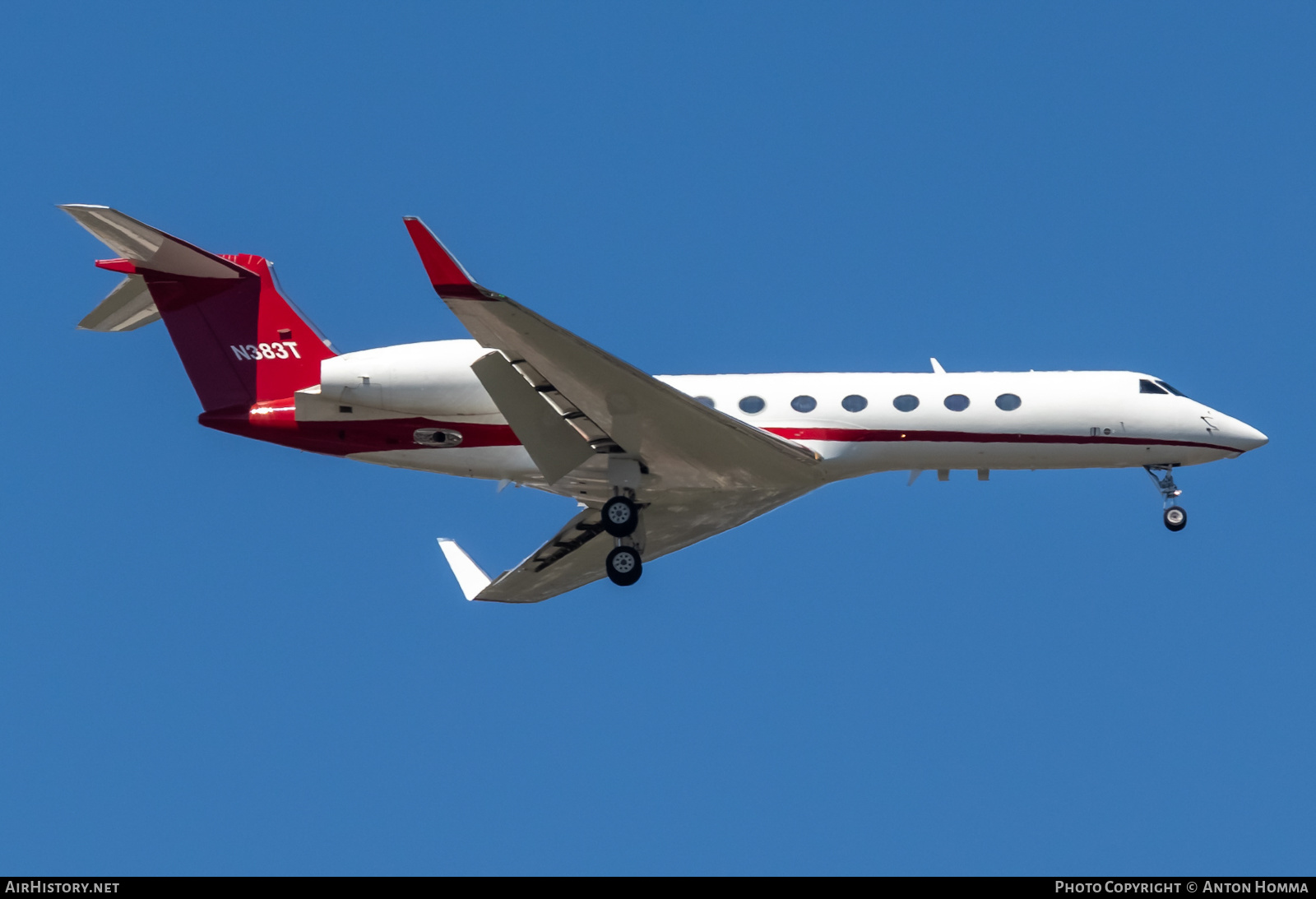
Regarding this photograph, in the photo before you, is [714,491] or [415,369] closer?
[415,369]

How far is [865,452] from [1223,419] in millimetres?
5100

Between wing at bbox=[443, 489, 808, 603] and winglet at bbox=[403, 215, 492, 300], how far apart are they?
5488 millimetres

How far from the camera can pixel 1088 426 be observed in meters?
21.5

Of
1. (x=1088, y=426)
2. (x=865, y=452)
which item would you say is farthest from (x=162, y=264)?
(x=1088, y=426)

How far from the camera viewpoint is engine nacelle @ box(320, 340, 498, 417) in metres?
20.2

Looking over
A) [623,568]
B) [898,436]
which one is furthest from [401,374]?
[898,436]

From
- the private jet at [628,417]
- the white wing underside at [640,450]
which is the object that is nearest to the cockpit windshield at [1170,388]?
the private jet at [628,417]

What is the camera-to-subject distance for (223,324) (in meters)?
Result: 21.8

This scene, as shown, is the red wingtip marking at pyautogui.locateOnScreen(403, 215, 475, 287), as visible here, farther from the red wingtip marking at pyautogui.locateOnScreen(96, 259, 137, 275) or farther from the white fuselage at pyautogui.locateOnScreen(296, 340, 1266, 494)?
the red wingtip marking at pyautogui.locateOnScreen(96, 259, 137, 275)

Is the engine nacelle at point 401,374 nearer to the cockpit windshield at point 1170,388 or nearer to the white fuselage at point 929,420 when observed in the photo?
the white fuselage at point 929,420

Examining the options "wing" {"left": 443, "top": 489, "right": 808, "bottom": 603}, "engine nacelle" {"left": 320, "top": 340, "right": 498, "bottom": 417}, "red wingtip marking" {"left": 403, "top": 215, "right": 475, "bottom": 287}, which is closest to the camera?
"red wingtip marking" {"left": 403, "top": 215, "right": 475, "bottom": 287}

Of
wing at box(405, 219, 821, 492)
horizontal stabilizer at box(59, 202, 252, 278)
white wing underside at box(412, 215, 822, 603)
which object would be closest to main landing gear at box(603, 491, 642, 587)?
white wing underside at box(412, 215, 822, 603)
